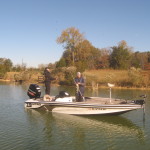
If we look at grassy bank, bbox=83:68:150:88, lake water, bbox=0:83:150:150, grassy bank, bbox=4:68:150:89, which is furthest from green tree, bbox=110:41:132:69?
lake water, bbox=0:83:150:150

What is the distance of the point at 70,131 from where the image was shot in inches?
435

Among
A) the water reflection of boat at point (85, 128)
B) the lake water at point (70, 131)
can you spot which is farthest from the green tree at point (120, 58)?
the water reflection of boat at point (85, 128)

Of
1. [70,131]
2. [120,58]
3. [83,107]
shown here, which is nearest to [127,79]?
[120,58]

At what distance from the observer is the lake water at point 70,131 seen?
30.1 ft

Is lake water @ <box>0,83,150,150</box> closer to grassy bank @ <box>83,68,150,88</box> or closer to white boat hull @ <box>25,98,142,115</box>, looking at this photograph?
white boat hull @ <box>25,98,142,115</box>

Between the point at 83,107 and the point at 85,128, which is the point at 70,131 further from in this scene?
the point at 83,107

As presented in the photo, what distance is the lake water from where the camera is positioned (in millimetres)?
9188

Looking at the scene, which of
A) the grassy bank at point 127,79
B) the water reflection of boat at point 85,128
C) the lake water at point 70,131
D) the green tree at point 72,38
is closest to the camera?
→ the lake water at point 70,131

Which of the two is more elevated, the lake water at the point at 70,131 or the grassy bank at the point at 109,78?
the grassy bank at the point at 109,78

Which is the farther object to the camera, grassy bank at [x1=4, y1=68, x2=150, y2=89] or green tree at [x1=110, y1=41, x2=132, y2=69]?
green tree at [x1=110, y1=41, x2=132, y2=69]

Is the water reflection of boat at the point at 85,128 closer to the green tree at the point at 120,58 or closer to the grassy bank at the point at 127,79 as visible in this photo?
the grassy bank at the point at 127,79

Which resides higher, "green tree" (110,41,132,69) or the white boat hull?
"green tree" (110,41,132,69)

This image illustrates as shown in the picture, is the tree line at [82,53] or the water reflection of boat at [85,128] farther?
the tree line at [82,53]

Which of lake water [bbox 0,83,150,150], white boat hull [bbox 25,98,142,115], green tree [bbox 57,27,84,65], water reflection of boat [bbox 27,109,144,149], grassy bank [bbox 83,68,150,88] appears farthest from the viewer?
green tree [bbox 57,27,84,65]
